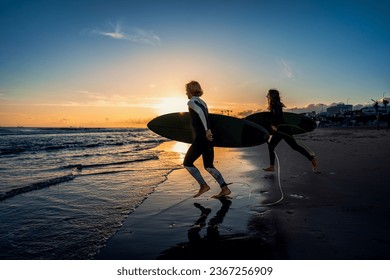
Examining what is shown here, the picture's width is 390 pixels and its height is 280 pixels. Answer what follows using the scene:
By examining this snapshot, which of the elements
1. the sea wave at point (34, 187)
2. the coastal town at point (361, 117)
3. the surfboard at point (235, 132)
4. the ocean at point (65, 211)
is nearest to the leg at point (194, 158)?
the surfboard at point (235, 132)

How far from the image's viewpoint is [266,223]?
3.63 meters

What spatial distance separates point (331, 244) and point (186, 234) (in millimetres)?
1633

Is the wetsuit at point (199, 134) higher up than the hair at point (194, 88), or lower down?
lower down

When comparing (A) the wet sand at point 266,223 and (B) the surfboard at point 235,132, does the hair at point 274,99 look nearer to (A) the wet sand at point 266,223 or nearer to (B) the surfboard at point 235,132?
(B) the surfboard at point 235,132

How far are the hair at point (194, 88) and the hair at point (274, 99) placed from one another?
340 cm

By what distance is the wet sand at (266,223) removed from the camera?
280cm

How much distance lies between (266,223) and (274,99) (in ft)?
16.7

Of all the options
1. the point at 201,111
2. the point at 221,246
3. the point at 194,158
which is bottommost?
the point at 221,246

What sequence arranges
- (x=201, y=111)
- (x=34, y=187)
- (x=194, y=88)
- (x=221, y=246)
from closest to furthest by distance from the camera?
(x=221, y=246), (x=201, y=111), (x=194, y=88), (x=34, y=187)

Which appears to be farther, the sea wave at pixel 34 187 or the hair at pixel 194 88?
the sea wave at pixel 34 187

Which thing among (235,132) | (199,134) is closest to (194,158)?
(199,134)

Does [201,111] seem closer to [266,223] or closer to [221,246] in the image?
[266,223]

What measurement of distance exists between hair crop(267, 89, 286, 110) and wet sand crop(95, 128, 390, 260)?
2.56m

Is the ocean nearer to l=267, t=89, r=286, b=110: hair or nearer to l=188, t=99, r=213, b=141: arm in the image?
l=188, t=99, r=213, b=141: arm
